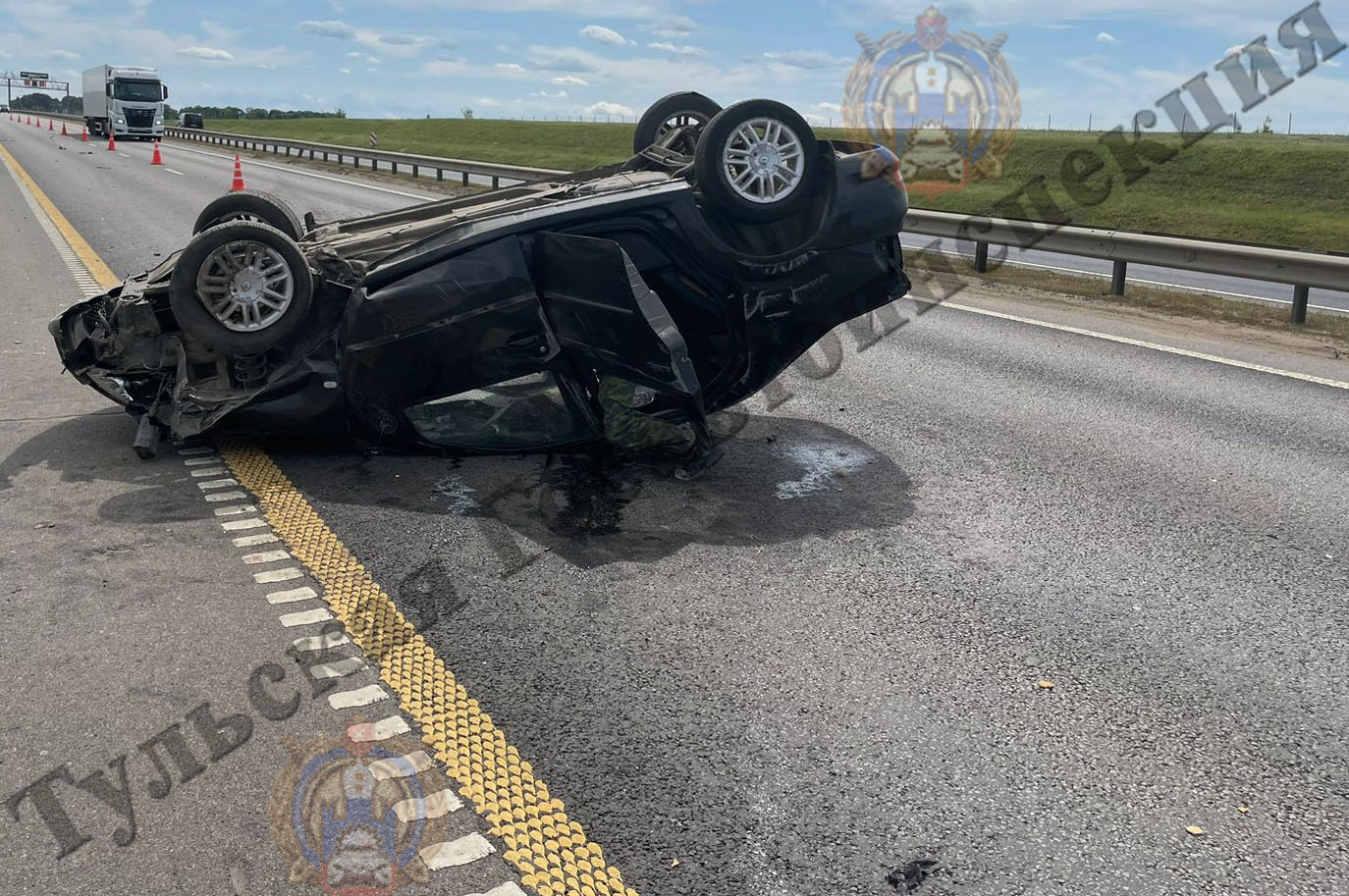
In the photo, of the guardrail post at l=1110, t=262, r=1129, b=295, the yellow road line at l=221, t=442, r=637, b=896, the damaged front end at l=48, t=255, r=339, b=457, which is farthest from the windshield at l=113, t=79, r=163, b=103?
the yellow road line at l=221, t=442, r=637, b=896

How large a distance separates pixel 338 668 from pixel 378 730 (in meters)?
0.45

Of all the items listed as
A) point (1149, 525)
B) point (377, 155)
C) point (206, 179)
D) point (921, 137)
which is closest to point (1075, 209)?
point (921, 137)

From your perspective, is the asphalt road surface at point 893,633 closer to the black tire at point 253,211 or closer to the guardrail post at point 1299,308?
the black tire at point 253,211

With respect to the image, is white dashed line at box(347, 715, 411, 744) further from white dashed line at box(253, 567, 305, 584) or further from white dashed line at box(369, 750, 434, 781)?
white dashed line at box(253, 567, 305, 584)

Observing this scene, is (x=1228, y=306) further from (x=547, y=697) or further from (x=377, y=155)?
(x=377, y=155)

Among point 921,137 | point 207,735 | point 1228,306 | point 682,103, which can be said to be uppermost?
point 921,137

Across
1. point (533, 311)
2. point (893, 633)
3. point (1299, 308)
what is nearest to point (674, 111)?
point (533, 311)

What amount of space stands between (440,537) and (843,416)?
300 centimetres

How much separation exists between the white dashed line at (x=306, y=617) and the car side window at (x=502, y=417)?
170cm

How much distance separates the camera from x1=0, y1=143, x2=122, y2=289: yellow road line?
11540 mm

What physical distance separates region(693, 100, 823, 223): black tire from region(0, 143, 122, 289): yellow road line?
6.49 metres

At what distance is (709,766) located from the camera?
3.13 m

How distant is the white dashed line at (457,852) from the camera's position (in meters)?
2.69

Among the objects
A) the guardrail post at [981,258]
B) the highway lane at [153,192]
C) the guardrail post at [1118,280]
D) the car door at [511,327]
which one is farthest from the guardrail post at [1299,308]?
the highway lane at [153,192]
